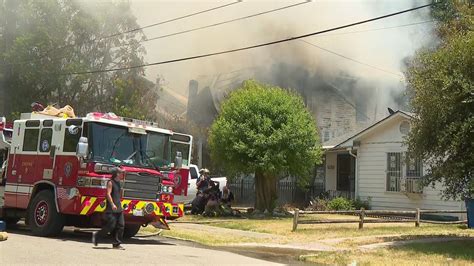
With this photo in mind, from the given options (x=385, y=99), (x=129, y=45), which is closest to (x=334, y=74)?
(x=385, y=99)

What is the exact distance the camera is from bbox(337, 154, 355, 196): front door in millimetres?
23603

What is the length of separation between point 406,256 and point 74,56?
18955 millimetres

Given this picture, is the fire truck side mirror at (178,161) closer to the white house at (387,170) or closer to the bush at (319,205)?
the white house at (387,170)

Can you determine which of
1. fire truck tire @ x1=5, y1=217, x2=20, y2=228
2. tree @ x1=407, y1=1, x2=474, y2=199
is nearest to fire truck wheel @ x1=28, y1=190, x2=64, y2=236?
fire truck tire @ x1=5, y1=217, x2=20, y2=228

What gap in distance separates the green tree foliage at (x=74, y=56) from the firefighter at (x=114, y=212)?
15360mm

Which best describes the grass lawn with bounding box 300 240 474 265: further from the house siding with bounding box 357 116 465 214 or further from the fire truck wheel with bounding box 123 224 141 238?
the house siding with bounding box 357 116 465 214

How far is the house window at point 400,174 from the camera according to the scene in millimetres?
19438

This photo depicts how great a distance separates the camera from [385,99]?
35062 millimetres

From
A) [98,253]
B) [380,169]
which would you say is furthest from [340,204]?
[98,253]

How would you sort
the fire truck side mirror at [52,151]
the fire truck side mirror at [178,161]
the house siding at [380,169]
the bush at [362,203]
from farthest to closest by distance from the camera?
the bush at [362,203], the house siding at [380,169], the fire truck side mirror at [178,161], the fire truck side mirror at [52,151]

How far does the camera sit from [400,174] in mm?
20250

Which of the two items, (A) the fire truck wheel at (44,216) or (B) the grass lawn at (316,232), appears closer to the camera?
(A) the fire truck wheel at (44,216)

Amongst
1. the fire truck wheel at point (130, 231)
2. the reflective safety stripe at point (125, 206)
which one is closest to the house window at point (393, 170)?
the fire truck wheel at point (130, 231)

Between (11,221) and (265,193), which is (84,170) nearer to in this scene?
(11,221)
